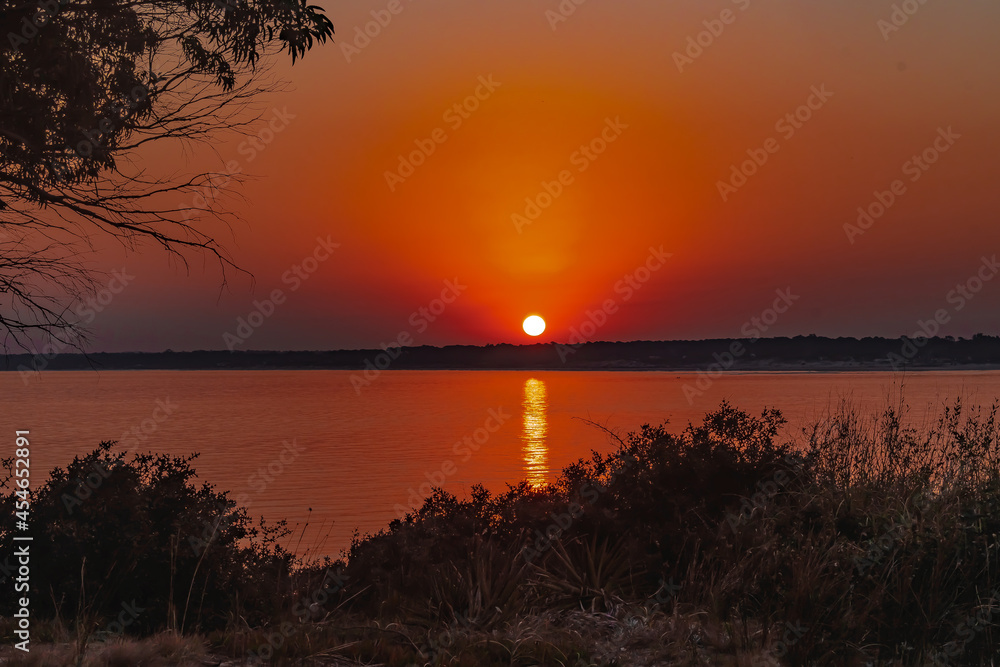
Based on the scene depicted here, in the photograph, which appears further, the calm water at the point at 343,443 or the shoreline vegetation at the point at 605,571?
the calm water at the point at 343,443

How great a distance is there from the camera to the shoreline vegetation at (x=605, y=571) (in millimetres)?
6164

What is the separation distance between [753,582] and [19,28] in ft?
26.6

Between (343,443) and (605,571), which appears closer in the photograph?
(605,571)

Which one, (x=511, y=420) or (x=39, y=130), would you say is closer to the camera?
(x=39, y=130)

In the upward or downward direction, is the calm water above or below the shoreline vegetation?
below

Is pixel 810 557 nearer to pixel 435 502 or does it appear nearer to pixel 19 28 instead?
pixel 435 502

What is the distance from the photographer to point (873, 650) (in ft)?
20.8

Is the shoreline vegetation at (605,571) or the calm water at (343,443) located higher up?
the shoreline vegetation at (605,571)

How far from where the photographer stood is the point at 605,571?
800cm

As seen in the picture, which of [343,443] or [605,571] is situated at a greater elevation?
[605,571]

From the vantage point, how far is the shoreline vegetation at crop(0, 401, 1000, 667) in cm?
616

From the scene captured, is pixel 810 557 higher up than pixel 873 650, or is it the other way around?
pixel 810 557

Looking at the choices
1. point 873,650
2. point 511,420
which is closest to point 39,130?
point 873,650

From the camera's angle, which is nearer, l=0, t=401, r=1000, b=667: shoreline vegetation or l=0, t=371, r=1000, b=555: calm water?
l=0, t=401, r=1000, b=667: shoreline vegetation
